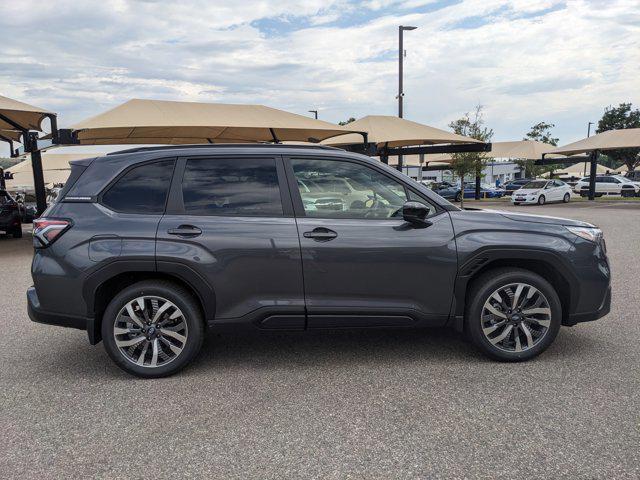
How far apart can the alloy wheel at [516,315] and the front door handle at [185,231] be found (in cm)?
229

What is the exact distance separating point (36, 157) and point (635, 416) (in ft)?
46.2

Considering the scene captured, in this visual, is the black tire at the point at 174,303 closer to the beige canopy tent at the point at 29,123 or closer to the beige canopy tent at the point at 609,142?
the beige canopy tent at the point at 29,123

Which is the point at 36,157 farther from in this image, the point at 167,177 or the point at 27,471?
the point at 27,471

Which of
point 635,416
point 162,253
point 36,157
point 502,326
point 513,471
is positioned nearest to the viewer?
point 513,471

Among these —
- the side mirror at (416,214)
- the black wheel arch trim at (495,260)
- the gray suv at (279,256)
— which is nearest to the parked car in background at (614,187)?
the gray suv at (279,256)

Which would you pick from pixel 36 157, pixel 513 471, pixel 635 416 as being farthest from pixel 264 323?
pixel 36 157

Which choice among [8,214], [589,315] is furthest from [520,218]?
[8,214]

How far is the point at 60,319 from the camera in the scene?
3824 millimetres

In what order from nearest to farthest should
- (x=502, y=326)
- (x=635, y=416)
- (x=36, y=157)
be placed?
(x=635, y=416) < (x=502, y=326) < (x=36, y=157)

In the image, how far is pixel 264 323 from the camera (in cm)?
387

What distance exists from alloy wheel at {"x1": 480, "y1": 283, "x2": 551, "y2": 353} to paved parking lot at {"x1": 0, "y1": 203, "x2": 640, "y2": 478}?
23 centimetres

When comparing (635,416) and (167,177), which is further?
(167,177)

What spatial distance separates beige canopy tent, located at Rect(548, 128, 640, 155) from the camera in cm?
2547

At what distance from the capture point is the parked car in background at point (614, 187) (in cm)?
3388
